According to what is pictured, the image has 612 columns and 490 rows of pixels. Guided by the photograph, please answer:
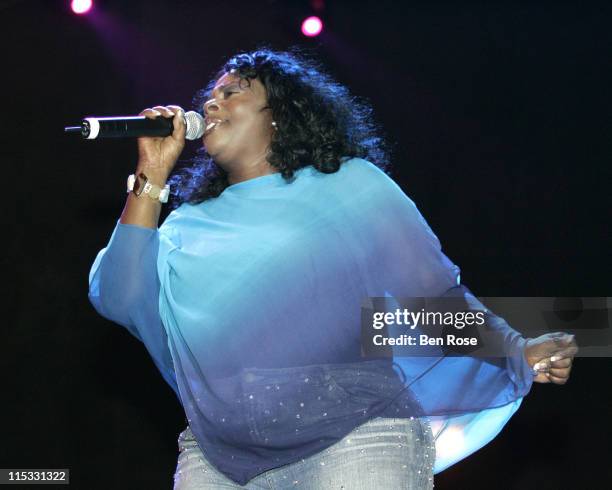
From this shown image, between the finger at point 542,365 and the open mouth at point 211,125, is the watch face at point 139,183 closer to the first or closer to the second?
the open mouth at point 211,125

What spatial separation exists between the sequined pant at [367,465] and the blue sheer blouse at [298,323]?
2 centimetres

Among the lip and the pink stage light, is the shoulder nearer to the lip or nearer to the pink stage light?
the lip

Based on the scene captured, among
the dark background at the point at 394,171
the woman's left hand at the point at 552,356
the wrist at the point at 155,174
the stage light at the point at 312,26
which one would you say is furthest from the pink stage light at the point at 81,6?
the woman's left hand at the point at 552,356

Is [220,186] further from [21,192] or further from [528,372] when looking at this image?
[21,192]

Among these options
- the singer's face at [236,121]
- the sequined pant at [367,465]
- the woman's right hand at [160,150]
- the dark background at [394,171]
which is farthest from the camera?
the dark background at [394,171]

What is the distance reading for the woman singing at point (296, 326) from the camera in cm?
172

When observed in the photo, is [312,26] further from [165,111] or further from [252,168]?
[165,111]

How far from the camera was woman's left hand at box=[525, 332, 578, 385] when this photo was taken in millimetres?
1718

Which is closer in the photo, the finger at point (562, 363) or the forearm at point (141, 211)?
the finger at point (562, 363)

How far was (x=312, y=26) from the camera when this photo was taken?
10.9 feet

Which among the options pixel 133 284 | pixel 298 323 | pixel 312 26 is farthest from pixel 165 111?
pixel 312 26

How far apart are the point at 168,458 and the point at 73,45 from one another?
5.04 feet

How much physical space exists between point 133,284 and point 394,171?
1625 mm

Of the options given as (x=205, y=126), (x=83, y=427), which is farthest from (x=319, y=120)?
(x=83, y=427)
